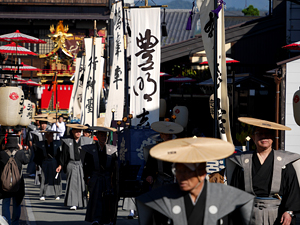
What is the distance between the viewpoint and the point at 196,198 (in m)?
3.92

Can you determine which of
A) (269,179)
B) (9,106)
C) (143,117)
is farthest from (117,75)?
(269,179)

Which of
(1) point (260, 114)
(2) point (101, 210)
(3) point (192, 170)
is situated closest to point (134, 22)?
(2) point (101, 210)

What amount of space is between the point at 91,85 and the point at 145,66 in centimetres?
486

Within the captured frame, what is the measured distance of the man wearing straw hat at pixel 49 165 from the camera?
43.4 feet

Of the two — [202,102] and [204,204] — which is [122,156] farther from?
[202,102]

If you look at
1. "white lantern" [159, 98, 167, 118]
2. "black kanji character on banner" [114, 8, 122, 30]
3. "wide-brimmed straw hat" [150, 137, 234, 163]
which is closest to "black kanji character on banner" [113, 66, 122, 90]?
"black kanji character on banner" [114, 8, 122, 30]

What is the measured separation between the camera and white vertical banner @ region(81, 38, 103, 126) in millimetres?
14688

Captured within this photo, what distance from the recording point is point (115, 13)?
13.3 metres

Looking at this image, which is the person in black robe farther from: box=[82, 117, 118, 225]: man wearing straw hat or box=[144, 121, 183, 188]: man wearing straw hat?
box=[144, 121, 183, 188]: man wearing straw hat

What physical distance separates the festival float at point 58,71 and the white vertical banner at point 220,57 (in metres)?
26.8

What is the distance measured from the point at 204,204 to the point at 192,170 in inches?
12.1

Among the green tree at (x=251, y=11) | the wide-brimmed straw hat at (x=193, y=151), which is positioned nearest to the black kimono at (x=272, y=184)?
the wide-brimmed straw hat at (x=193, y=151)

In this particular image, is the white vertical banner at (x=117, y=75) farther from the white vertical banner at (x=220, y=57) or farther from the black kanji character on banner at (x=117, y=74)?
the white vertical banner at (x=220, y=57)

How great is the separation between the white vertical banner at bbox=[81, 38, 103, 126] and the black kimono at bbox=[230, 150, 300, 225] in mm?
9460
